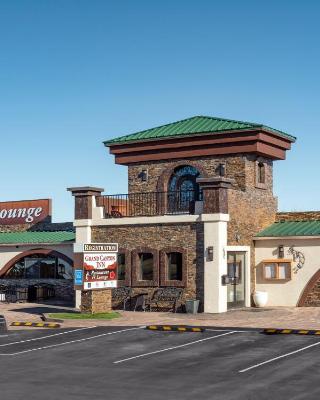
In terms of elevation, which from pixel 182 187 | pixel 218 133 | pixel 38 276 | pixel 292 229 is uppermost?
pixel 218 133

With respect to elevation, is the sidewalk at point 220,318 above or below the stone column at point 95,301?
below

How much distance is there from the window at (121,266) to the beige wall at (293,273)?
633 centimetres

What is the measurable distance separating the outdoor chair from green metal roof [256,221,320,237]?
5429mm

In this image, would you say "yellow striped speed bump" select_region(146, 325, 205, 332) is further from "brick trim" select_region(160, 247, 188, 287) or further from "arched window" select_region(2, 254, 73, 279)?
"arched window" select_region(2, 254, 73, 279)

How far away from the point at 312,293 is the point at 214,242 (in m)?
5.66

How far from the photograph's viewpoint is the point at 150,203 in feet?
126

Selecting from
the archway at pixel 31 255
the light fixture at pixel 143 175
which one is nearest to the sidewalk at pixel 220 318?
the archway at pixel 31 255

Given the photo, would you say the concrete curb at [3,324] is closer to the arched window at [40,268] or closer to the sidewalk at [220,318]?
the sidewalk at [220,318]

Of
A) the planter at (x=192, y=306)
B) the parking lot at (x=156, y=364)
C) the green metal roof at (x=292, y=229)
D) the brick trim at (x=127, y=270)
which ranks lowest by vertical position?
the parking lot at (x=156, y=364)

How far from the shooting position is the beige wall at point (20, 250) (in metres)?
40.0

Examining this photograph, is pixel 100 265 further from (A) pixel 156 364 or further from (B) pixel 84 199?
(A) pixel 156 364

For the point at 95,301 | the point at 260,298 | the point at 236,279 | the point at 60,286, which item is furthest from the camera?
the point at 60,286

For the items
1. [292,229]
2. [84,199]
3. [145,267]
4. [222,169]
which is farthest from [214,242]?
[84,199]

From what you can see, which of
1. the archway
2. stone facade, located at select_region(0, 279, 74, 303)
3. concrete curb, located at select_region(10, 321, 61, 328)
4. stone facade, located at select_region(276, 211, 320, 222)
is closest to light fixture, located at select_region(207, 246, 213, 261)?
stone facade, located at select_region(276, 211, 320, 222)
